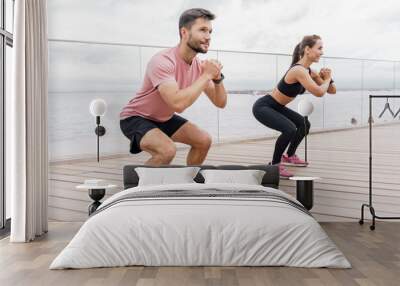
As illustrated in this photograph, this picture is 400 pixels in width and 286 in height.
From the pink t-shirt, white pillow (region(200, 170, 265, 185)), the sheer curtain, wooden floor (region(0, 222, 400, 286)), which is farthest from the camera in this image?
the pink t-shirt

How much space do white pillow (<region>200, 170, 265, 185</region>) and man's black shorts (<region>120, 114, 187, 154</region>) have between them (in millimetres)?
717

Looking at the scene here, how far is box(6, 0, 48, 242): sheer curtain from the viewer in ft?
18.6

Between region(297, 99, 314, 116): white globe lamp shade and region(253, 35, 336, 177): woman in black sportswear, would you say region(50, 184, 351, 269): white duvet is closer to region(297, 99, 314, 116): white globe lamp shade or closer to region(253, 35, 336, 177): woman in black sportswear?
region(253, 35, 336, 177): woman in black sportswear

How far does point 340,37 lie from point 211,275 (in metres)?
3.92

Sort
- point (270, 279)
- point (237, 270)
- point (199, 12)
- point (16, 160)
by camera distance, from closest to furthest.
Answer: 1. point (270, 279)
2. point (237, 270)
3. point (16, 160)
4. point (199, 12)

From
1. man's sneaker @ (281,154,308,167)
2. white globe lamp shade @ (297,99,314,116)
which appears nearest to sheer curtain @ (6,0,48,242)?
man's sneaker @ (281,154,308,167)

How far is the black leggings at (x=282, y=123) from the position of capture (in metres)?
6.98

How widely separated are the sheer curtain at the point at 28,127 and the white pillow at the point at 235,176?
1743 millimetres

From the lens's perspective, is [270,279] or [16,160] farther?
[16,160]

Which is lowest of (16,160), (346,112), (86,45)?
(16,160)

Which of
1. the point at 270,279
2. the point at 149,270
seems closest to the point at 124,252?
the point at 149,270

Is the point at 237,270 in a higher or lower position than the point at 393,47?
lower

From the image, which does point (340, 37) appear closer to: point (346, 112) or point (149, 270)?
point (346, 112)

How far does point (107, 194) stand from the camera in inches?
272
